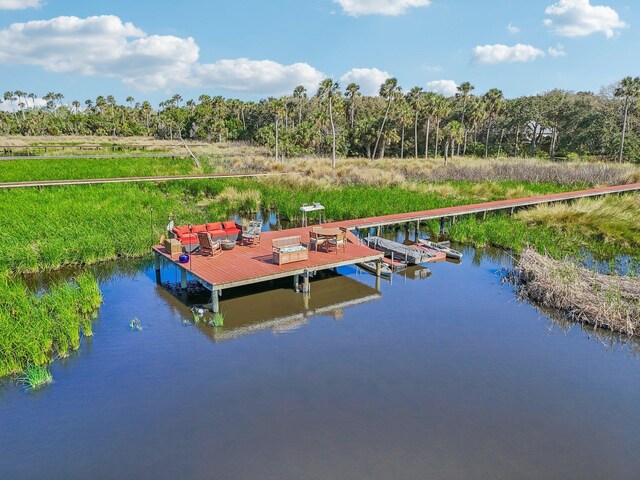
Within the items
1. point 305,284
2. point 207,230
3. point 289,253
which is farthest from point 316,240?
point 207,230

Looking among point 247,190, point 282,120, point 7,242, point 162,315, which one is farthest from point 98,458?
point 282,120

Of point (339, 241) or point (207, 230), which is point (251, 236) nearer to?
point (207, 230)

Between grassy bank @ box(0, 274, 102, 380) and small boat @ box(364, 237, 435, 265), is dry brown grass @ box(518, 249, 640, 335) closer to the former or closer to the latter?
small boat @ box(364, 237, 435, 265)

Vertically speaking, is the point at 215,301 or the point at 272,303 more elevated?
the point at 215,301

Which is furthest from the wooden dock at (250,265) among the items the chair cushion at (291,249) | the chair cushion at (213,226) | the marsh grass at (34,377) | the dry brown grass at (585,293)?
the dry brown grass at (585,293)

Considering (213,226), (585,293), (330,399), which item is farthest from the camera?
(213,226)
